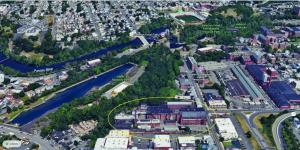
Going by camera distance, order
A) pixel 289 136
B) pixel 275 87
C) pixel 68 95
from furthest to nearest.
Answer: pixel 275 87, pixel 68 95, pixel 289 136

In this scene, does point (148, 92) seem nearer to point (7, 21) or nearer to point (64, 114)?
point (64, 114)

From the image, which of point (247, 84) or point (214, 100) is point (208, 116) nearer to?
point (214, 100)

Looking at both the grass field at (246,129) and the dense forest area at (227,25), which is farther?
the dense forest area at (227,25)

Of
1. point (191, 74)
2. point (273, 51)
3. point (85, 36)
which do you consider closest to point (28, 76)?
point (85, 36)

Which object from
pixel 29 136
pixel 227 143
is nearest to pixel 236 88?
pixel 227 143

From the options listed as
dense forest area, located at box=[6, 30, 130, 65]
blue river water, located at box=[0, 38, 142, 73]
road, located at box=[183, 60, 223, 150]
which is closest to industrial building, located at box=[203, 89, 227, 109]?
road, located at box=[183, 60, 223, 150]

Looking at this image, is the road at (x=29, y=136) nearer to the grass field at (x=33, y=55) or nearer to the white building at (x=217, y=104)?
the white building at (x=217, y=104)

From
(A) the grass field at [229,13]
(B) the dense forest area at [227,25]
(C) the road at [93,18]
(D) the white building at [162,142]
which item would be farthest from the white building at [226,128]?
(A) the grass field at [229,13]
